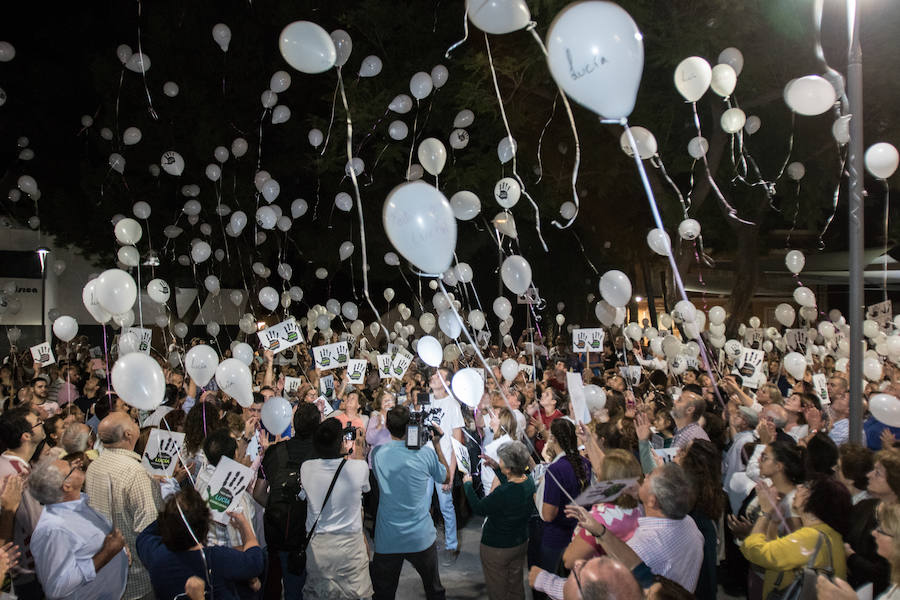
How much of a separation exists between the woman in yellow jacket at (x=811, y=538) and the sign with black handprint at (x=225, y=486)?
2592 mm

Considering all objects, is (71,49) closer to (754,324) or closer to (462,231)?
(462,231)

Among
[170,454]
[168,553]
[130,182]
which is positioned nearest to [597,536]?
[168,553]

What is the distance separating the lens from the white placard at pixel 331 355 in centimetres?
862

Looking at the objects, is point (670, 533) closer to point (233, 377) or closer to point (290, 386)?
point (233, 377)

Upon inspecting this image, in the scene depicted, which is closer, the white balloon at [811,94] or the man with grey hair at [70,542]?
the man with grey hair at [70,542]

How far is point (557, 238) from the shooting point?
73.0 ft

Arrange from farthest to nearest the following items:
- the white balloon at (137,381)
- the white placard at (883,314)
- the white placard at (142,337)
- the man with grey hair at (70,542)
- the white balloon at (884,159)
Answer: the white placard at (883,314)
the white placard at (142,337)
the white balloon at (884,159)
the white balloon at (137,381)
the man with grey hair at (70,542)

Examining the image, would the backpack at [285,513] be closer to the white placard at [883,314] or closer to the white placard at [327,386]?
the white placard at [327,386]

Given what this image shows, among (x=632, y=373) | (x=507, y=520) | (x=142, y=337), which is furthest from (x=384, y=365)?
(x=507, y=520)

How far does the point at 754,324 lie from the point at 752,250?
158cm

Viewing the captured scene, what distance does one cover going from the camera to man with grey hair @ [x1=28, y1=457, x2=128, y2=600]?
3213 mm

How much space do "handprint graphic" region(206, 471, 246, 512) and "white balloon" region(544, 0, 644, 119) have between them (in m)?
2.77

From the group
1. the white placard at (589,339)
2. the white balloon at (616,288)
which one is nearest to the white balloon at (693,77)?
the white balloon at (616,288)

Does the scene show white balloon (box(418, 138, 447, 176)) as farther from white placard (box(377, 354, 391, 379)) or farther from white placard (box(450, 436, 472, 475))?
white placard (box(450, 436, 472, 475))
